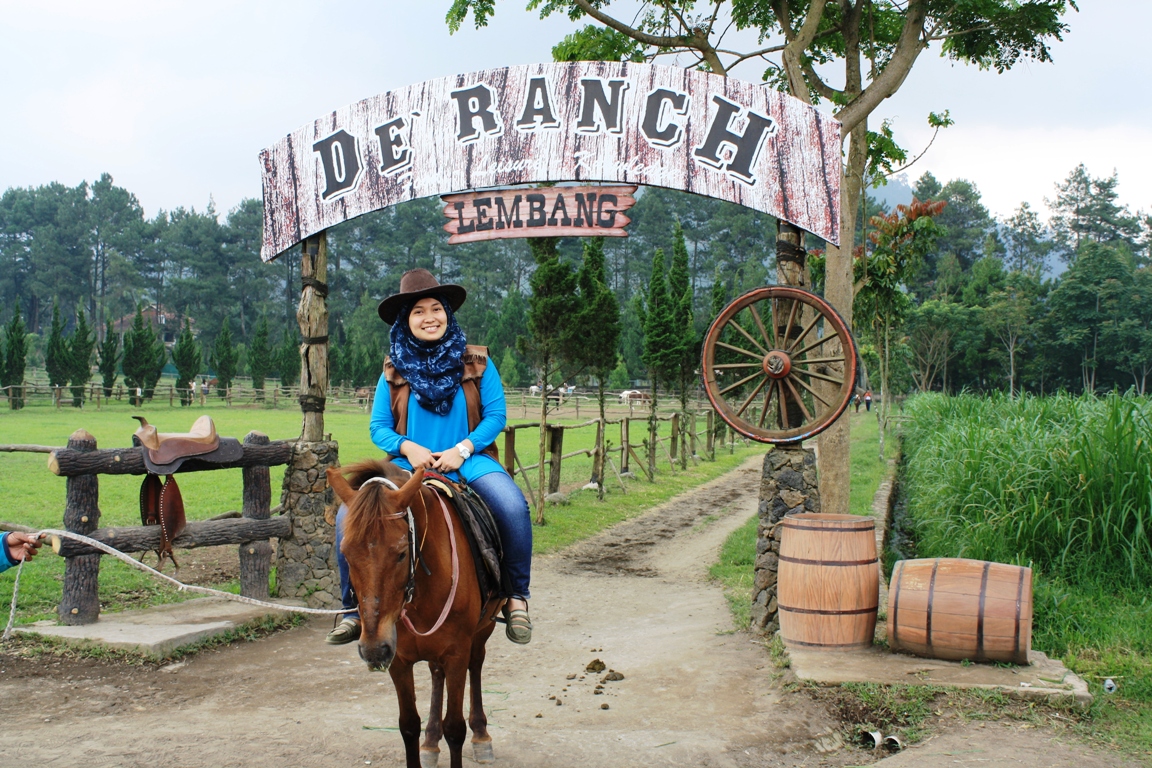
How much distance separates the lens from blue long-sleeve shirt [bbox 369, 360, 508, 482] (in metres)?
4.29

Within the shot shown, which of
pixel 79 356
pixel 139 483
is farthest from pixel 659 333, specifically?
pixel 79 356

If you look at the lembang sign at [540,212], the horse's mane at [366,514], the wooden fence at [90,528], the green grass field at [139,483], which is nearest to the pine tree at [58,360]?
the green grass field at [139,483]

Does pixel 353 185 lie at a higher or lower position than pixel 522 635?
higher

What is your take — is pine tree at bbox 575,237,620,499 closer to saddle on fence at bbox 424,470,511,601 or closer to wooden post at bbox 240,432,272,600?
wooden post at bbox 240,432,272,600

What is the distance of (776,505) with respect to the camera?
6449 mm

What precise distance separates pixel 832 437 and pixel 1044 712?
5858mm

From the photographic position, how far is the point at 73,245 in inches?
2805

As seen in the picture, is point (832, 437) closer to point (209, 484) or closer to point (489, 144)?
point (489, 144)

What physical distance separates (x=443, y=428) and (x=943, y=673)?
3084mm

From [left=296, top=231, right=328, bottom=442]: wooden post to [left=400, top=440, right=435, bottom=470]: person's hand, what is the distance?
3.32 m

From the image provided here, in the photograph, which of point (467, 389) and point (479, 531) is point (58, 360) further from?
point (479, 531)

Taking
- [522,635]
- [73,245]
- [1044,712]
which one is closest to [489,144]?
[522,635]

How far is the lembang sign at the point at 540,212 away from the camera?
6605 mm

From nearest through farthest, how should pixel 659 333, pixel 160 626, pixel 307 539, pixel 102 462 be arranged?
1. pixel 102 462
2. pixel 160 626
3. pixel 307 539
4. pixel 659 333
